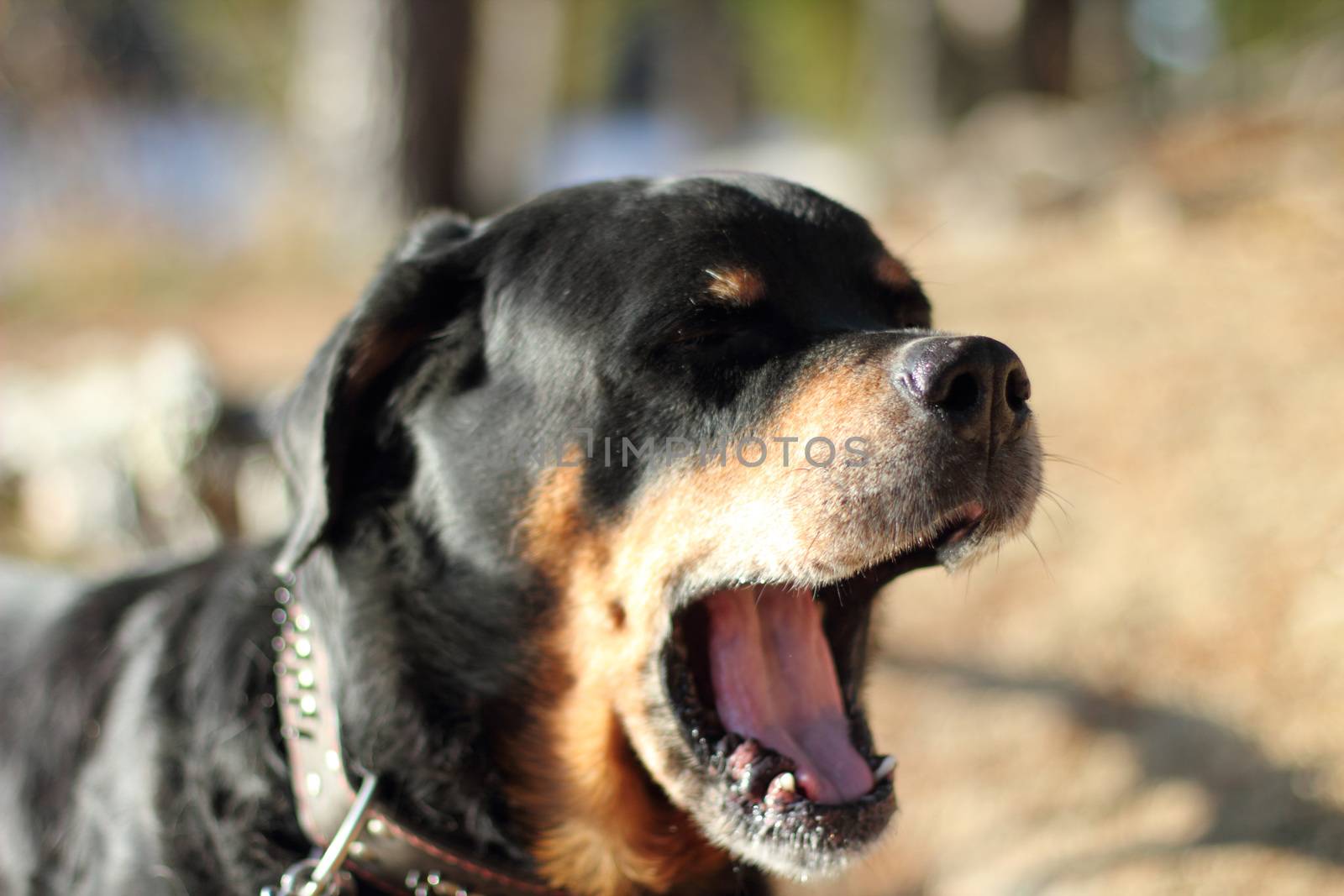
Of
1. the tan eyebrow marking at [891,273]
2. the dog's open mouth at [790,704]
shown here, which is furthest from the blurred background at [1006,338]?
the tan eyebrow marking at [891,273]

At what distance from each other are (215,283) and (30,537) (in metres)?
4.67

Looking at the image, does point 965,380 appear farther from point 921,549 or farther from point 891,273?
point 891,273

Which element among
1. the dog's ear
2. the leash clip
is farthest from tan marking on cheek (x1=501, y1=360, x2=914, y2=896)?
the dog's ear

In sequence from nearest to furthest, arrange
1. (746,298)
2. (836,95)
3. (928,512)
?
(928,512), (746,298), (836,95)

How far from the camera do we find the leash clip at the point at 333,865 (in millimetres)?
1872

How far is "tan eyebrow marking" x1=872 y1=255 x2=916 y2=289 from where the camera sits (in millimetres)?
2238

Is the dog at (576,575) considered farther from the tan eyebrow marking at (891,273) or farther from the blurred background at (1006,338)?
the blurred background at (1006,338)

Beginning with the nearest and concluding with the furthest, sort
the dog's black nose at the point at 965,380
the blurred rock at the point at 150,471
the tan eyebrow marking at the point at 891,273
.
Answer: the dog's black nose at the point at 965,380
the tan eyebrow marking at the point at 891,273
the blurred rock at the point at 150,471

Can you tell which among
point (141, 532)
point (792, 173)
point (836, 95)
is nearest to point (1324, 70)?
point (792, 173)

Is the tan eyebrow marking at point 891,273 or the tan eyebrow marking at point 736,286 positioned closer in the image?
the tan eyebrow marking at point 736,286

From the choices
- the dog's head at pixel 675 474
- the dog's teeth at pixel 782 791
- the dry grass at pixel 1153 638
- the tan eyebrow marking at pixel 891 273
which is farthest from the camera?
the dry grass at pixel 1153 638

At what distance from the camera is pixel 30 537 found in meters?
5.32

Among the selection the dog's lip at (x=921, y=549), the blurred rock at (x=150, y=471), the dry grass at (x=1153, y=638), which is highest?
the dog's lip at (x=921, y=549)

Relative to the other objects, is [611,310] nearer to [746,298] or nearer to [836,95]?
[746,298]
